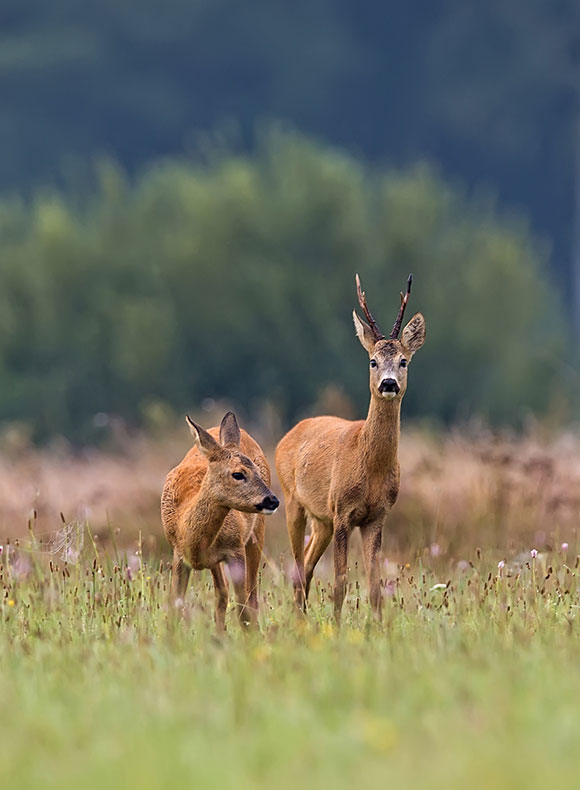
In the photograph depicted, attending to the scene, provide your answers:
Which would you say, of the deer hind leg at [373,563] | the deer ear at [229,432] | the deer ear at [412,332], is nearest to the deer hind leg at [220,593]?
the deer ear at [229,432]

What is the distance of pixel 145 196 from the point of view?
124ft

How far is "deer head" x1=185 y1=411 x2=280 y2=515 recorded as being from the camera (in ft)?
25.6

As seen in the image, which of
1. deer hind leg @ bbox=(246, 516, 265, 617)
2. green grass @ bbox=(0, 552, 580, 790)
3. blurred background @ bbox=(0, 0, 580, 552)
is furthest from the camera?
blurred background @ bbox=(0, 0, 580, 552)

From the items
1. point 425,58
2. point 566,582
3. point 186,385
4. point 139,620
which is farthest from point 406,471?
point 425,58

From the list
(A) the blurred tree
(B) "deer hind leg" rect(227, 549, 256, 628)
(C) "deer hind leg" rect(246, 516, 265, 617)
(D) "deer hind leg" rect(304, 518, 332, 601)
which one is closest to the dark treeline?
(A) the blurred tree

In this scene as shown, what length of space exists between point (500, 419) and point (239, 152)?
9.95m

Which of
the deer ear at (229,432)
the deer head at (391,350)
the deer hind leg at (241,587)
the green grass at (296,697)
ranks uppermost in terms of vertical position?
the deer head at (391,350)

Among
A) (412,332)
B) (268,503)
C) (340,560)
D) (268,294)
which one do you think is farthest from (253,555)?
(268,294)

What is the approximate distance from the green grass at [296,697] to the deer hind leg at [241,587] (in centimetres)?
9

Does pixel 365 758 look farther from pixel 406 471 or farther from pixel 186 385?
pixel 186 385

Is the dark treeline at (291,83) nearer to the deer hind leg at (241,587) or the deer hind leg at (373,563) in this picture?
the deer hind leg at (373,563)

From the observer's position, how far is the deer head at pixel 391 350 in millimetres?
8055

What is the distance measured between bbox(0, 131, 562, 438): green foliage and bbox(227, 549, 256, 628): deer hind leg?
25.0 meters

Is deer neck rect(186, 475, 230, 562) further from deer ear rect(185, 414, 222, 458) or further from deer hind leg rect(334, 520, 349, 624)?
deer hind leg rect(334, 520, 349, 624)
